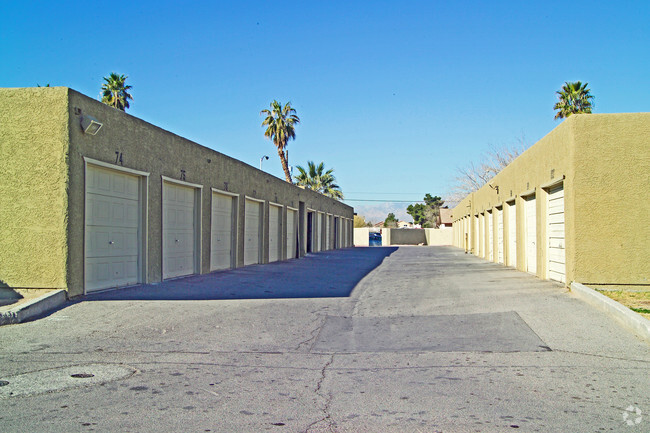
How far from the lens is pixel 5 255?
34.6 feet

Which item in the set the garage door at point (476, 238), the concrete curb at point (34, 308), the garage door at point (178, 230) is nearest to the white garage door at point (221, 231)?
the garage door at point (178, 230)

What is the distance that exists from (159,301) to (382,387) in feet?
21.0

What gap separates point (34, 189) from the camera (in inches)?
410

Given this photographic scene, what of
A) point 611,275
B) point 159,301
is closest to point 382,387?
point 159,301

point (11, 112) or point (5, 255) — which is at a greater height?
point (11, 112)

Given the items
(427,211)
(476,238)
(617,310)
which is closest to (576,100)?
(476,238)

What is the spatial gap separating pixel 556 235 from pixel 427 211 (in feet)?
314

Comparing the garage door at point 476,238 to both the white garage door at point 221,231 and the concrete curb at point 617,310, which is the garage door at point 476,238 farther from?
the concrete curb at point 617,310

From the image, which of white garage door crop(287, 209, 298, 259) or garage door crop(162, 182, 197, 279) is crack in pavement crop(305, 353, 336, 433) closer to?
garage door crop(162, 182, 197, 279)

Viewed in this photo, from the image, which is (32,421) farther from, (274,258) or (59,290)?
(274,258)

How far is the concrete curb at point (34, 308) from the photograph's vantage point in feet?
29.0

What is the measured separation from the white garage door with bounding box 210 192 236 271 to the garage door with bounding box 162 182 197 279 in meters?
1.32

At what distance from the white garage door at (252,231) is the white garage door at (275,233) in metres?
1.75

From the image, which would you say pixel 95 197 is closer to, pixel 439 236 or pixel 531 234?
pixel 531 234
